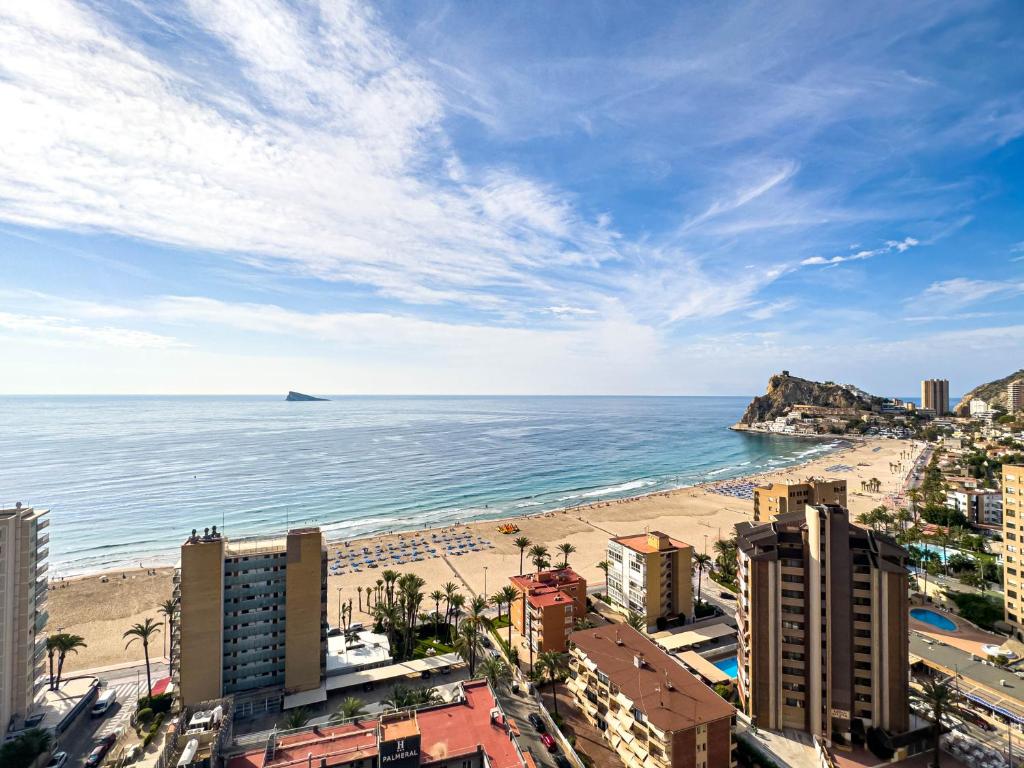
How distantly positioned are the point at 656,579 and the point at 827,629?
19112 millimetres

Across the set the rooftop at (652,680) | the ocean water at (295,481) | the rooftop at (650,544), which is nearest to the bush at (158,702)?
the rooftop at (652,680)

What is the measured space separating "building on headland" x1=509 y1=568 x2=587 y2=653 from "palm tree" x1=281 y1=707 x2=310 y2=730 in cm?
1934

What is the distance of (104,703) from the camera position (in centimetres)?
3941

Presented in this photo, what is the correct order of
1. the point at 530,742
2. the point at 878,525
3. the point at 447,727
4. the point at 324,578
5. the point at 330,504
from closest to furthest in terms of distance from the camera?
the point at 447,727 < the point at 530,742 < the point at 324,578 < the point at 878,525 < the point at 330,504

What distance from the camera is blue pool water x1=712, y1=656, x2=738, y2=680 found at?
42.9 metres

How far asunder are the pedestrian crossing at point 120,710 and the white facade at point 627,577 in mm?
44449

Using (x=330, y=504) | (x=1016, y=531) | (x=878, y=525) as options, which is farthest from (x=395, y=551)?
(x=878, y=525)

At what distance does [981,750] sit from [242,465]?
151330mm

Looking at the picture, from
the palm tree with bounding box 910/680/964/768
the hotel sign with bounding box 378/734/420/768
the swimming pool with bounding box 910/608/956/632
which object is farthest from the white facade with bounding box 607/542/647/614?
the hotel sign with bounding box 378/734/420/768

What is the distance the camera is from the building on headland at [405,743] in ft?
92.2

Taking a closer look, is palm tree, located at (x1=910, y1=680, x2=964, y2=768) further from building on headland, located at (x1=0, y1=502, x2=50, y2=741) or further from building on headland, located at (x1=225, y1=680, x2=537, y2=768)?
building on headland, located at (x1=0, y1=502, x2=50, y2=741)

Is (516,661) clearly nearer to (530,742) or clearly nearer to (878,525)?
(530,742)

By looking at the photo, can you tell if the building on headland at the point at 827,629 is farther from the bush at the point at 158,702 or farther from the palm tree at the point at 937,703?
the bush at the point at 158,702

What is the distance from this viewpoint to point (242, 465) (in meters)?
141
